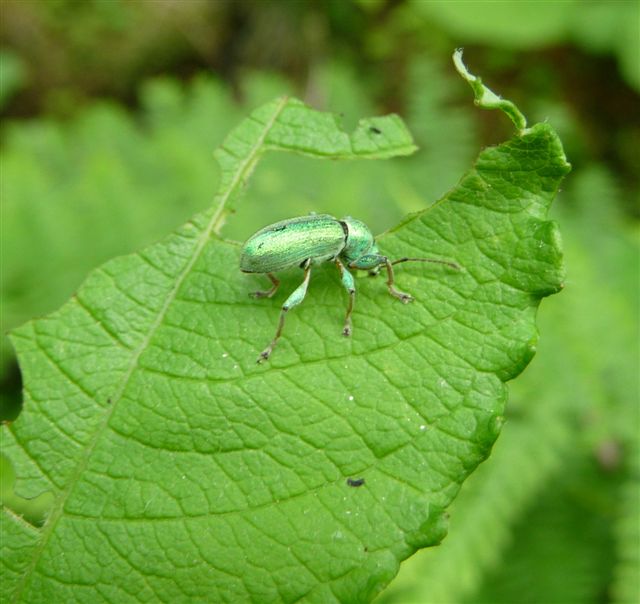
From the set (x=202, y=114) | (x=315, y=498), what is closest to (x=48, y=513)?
(x=315, y=498)

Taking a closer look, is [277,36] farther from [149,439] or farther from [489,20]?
[149,439]

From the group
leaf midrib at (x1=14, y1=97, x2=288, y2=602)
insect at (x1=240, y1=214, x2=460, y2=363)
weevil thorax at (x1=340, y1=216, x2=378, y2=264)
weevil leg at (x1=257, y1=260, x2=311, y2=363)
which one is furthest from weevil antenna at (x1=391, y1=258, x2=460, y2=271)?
leaf midrib at (x1=14, y1=97, x2=288, y2=602)

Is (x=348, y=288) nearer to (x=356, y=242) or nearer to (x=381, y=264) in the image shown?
(x=381, y=264)

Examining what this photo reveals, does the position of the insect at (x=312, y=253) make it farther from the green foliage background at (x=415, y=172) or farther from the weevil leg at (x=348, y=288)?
the green foliage background at (x=415, y=172)

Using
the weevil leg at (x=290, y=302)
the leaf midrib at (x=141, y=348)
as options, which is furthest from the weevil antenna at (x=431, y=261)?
the leaf midrib at (x=141, y=348)

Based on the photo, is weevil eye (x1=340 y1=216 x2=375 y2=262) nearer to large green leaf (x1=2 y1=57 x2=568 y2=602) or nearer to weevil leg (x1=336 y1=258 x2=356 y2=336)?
weevil leg (x1=336 y1=258 x2=356 y2=336)

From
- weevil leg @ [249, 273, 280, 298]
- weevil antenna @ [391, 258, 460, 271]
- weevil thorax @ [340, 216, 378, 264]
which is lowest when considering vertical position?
weevil leg @ [249, 273, 280, 298]
